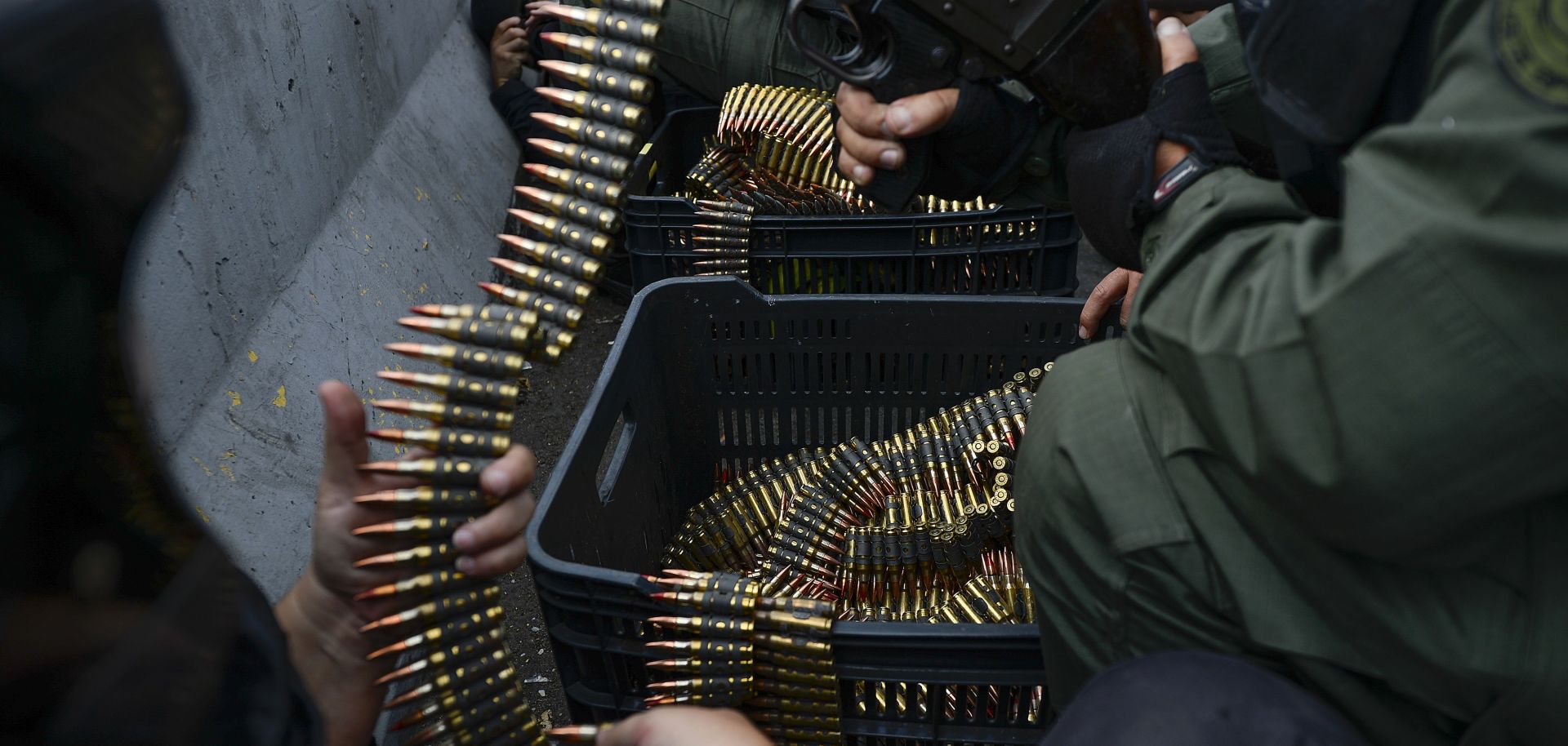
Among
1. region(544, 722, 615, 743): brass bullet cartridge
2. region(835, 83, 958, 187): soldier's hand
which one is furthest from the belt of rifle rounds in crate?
region(835, 83, 958, 187): soldier's hand

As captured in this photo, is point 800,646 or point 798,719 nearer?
point 800,646

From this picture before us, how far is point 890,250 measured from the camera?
2.76 metres

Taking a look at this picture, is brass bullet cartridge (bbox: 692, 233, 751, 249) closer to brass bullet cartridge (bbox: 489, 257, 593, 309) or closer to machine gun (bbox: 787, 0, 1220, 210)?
machine gun (bbox: 787, 0, 1220, 210)

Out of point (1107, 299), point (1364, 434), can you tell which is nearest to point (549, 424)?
point (1107, 299)

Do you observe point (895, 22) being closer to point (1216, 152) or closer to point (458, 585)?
point (1216, 152)

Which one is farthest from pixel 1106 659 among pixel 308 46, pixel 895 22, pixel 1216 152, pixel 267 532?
pixel 308 46

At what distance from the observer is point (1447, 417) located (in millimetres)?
942

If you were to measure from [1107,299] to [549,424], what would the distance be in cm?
195

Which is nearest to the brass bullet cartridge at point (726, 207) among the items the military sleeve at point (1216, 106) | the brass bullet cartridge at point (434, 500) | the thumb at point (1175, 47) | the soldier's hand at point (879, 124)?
the soldier's hand at point (879, 124)

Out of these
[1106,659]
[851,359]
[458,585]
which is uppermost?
[458,585]

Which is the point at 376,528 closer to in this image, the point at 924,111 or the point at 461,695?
the point at 461,695

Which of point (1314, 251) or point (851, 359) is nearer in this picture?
point (1314, 251)

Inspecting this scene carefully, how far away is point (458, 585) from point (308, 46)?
6.54 feet

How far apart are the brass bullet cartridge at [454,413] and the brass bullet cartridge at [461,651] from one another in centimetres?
33
